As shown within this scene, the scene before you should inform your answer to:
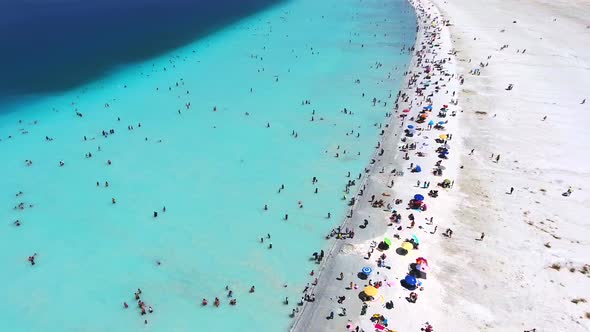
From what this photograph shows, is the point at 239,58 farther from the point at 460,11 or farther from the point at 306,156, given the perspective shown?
the point at 460,11

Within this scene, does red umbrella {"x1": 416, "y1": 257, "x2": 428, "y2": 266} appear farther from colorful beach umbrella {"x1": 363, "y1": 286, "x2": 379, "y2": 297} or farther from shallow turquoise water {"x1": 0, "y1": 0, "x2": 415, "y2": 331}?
shallow turquoise water {"x1": 0, "y1": 0, "x2": 415, "y2": 331}

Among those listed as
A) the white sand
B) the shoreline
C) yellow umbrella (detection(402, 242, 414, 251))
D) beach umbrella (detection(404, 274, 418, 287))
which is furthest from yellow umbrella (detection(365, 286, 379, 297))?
yellow umbrella (detection(402, 242, 414, 251))

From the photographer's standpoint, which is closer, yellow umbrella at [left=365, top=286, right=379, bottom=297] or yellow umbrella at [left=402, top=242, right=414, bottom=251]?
yellow umbrella at [left=365, top=286, right=379, bottom=297]

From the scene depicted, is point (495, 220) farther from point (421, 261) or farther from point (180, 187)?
point (180, 187)

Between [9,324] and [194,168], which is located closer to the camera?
[9,324]

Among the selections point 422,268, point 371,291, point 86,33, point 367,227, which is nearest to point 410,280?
point 422,268

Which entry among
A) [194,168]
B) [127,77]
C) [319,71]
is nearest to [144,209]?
[194,168]

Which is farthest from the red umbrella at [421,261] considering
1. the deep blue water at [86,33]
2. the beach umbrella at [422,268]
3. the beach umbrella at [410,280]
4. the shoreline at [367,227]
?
the deep blue water at [86,33]

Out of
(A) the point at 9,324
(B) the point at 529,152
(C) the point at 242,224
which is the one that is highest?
(B) the point at 529,152
